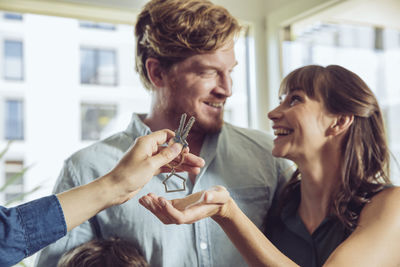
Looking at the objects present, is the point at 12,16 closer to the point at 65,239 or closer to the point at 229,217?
the point at 65,239

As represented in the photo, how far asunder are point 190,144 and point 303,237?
49 cm

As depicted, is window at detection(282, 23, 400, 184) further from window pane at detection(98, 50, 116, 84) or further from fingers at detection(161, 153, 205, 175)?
fingers at detection(161, 153, 205, 175)

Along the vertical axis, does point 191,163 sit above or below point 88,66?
below

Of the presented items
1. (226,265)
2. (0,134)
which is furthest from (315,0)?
(0,134)

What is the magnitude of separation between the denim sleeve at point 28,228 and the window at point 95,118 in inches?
46.0

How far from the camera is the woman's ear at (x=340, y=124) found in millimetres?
1386

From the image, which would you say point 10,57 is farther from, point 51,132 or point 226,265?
point 226,265

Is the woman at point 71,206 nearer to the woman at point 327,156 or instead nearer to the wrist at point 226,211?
the wrist at point 226,211

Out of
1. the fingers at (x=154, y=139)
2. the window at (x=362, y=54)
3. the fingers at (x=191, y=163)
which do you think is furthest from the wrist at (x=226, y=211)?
the window at (x=362, y=54)

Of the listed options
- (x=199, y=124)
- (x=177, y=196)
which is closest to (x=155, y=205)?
(x=177, y=196)

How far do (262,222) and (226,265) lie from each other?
7.9 inches

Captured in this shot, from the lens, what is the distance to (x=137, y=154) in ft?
2.99

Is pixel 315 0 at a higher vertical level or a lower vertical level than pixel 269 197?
higher

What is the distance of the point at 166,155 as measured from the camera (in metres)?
0.92
